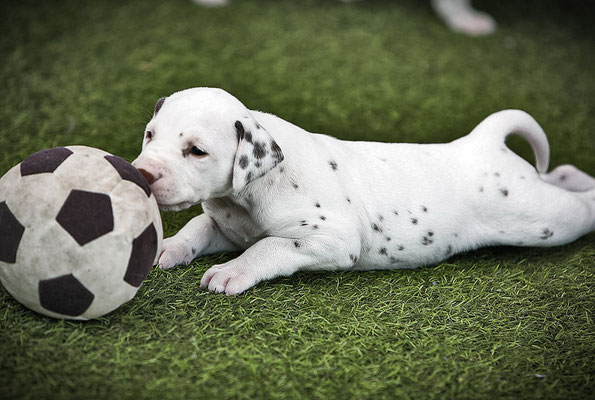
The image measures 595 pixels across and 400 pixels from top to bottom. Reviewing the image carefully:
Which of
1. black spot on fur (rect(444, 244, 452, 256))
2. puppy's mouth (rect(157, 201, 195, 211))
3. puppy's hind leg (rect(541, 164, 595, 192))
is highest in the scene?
puppy's mouth (rect(157, 201, 195, 211))

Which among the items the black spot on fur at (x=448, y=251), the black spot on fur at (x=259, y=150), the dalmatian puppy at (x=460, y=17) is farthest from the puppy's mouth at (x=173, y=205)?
the dalmatian puppy at (x=460, y=17)

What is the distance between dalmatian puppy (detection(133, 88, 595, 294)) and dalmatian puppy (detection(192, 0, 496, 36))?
11.6ft

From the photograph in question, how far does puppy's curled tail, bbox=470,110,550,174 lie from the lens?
418 centimetres

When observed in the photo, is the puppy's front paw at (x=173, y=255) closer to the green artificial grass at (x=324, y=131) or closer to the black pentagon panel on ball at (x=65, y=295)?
the green artificial grass at (x=324, y=131)

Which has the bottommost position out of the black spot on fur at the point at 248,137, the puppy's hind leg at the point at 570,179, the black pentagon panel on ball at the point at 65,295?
the puppy's hind leg at the point at 570,179

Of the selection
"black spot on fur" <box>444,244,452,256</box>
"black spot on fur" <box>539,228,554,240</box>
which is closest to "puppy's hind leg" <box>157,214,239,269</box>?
"black spot on fur" <box>444,244,452,256</box>

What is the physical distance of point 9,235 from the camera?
109 inches

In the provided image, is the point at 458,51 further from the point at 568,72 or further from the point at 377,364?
the point at 377,364

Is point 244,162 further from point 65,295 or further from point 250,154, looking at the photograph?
point 65,295

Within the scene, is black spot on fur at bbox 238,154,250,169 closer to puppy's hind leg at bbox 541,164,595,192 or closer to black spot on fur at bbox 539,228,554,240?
black spot on fur at bbox 539,228,554,240

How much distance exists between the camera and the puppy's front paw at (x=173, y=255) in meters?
3.57

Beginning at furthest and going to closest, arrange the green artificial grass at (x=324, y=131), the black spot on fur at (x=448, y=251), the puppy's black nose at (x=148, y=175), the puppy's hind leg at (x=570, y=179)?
1. the puppy's hind leg at (x=570, y=179)
2. the black spot on fur at (x=448, y=251)
3. the puppy's black nose at (x=148, y=175)
4. the green artificial grass at (x=324, y=131)

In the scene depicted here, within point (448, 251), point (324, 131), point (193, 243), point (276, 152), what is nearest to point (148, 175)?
point (276, 152)

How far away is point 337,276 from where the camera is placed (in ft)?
12.3
